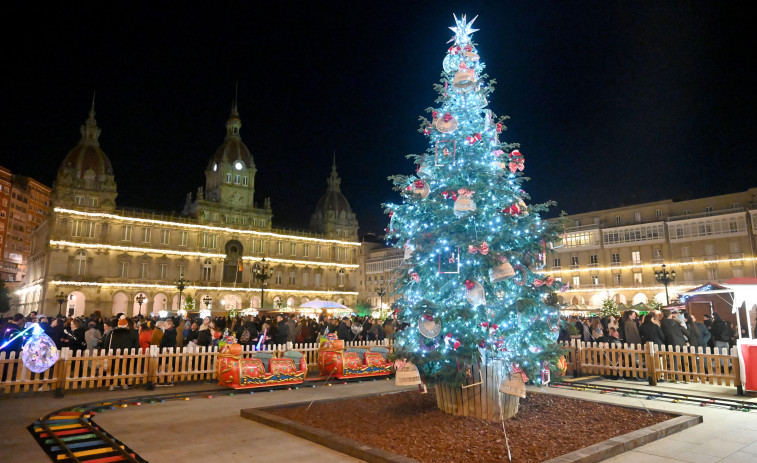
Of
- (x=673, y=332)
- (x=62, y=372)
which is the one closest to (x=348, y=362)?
(x=62, y=372)

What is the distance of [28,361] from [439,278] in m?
6.08

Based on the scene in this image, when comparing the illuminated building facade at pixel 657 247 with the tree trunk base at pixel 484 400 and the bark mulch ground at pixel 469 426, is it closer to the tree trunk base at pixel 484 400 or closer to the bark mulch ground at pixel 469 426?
the bark mulch ground at pixel 469 426

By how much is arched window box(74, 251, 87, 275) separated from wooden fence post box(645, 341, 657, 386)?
55.3 metres

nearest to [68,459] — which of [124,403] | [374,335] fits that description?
[124,403]

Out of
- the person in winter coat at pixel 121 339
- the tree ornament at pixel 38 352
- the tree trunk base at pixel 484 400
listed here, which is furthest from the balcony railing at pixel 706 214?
the tree ornament at pixel 38 352

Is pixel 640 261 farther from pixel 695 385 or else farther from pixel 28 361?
pixel 28 361

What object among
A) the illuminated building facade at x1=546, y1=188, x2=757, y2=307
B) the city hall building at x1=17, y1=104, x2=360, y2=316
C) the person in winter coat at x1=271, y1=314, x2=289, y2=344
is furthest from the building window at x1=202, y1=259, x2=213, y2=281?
the person in winter coat at x1=271, y1=314, x2=289, y2=344

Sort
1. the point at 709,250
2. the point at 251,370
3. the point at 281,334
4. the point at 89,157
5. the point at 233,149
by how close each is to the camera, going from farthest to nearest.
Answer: the point at 233,149, the point at 89,157, the point at 709,250, the point at 281,334, the point at 251,370

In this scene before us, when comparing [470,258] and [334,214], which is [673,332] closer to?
[470,258]

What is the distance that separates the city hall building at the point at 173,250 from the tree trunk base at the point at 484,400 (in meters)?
40.7

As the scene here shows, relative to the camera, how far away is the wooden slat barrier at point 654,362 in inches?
438

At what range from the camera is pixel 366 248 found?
313 ft

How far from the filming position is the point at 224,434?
7047 mm

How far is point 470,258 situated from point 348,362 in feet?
22.9
